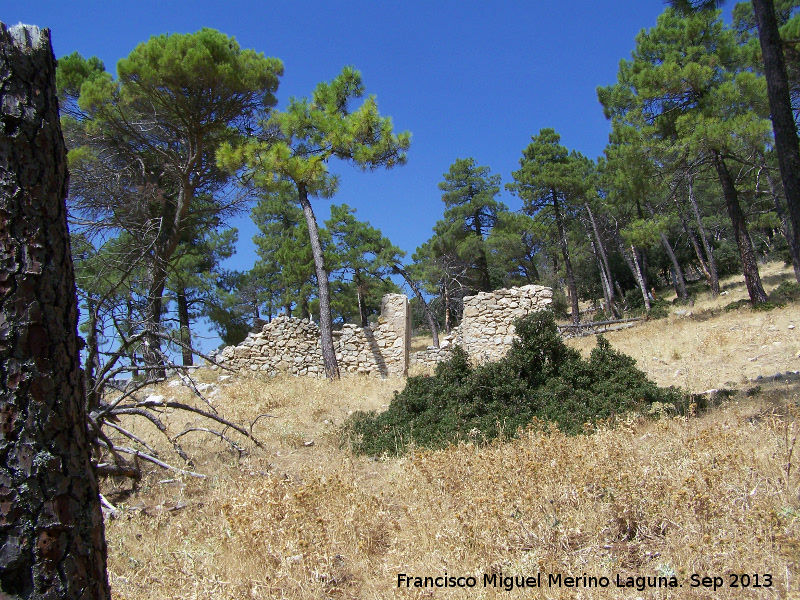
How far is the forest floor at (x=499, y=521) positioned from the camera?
263 cm

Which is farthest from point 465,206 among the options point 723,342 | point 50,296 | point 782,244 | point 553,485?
point 50,296

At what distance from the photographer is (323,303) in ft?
42.7

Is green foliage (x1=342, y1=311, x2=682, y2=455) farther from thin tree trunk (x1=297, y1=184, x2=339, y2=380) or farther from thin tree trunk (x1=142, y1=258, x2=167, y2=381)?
thin tree trunk (x1=297, y1=184, x2=339, y2=380)

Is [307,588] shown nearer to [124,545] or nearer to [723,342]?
[124,545]

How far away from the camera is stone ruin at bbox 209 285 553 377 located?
1352 cm

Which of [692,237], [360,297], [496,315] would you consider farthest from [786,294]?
[360,297]

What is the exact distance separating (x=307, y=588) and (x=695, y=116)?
1573 centimetres

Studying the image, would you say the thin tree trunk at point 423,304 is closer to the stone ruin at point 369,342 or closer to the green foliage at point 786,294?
the stone ruin at point 369,342

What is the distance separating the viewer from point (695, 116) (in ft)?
45.8

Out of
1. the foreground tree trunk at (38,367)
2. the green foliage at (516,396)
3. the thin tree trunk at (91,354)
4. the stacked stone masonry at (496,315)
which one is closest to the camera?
the foreground tree trunk at (38,367)

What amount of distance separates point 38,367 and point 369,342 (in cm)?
1287

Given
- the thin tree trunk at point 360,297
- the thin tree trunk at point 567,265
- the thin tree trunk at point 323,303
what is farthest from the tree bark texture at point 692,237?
the thin tree trunk at point 360,297

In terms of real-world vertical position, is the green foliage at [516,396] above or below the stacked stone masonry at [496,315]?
below

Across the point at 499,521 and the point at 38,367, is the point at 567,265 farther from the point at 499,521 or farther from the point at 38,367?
the point at 38,367
